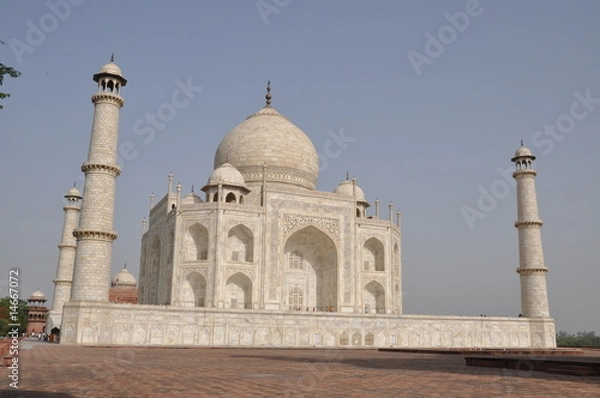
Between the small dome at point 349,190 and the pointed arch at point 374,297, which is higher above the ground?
the small dome at point 349,190

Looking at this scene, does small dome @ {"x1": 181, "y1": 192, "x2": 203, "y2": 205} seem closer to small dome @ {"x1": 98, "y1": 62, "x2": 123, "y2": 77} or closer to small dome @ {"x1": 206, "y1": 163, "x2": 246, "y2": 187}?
small dome @ {"x1": 206, "y1": 163, "x2": 246, "y2": 187}

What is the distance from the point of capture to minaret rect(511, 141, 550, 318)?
28562 mm

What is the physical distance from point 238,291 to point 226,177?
6041 mm

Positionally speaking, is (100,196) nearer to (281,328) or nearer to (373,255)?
(281,328)

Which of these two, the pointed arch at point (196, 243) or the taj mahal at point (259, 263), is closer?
the taj mahal at point (259, 263)

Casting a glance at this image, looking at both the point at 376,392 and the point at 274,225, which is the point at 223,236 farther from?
the point at 376,392

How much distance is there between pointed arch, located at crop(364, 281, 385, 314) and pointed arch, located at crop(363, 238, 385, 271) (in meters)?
0.95

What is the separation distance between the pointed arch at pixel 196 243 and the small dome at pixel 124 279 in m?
20.1

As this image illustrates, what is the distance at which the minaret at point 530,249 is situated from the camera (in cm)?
2856

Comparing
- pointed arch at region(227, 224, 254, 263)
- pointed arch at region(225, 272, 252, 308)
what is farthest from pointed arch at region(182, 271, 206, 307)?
pointed arch at region(227, 224, 254, 263)

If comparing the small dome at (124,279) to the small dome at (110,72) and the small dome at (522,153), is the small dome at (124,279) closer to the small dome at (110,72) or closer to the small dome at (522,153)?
the small dome at (110,72)

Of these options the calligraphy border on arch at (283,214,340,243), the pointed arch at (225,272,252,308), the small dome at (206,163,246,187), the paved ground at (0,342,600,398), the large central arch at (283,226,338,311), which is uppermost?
the small dome at (206,163,246,187)

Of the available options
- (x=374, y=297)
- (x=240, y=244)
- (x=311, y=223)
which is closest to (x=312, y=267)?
(x=311, y=223)

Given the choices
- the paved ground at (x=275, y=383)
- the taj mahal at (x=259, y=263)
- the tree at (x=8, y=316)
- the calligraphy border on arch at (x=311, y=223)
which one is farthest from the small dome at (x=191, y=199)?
the paved ground at (x=275, y=383)
